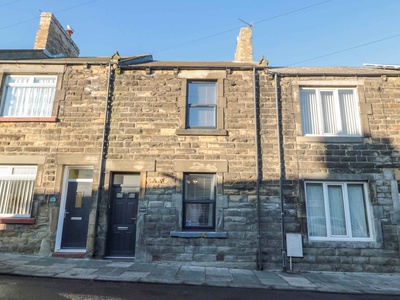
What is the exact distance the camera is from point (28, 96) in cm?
902

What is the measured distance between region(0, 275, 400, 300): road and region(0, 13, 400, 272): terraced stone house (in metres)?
1.93

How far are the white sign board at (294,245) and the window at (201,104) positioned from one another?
3900 millimetres

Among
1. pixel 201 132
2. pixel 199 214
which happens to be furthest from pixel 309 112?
pixel 199 214

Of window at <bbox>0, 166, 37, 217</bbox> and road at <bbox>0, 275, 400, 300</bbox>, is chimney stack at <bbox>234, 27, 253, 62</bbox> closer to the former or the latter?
window at <bbox>0, 166, 37, 217</bbox>

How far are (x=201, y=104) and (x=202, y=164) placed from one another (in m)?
2.02

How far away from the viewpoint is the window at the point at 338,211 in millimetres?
7953

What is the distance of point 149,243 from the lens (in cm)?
777

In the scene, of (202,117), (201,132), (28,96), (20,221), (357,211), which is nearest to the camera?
(20,221)

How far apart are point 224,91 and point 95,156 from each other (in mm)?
4455

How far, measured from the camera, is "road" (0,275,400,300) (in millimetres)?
4938

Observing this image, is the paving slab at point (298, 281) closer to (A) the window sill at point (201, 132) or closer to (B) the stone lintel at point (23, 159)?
(A) the window sill at point (201, 132)

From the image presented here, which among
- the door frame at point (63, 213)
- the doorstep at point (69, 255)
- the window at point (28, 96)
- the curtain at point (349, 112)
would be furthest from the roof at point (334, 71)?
the doorstep at point (69, 255)

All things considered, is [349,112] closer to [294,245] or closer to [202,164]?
[294,245]

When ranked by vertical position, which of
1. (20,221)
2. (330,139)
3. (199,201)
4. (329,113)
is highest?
(329,113)
